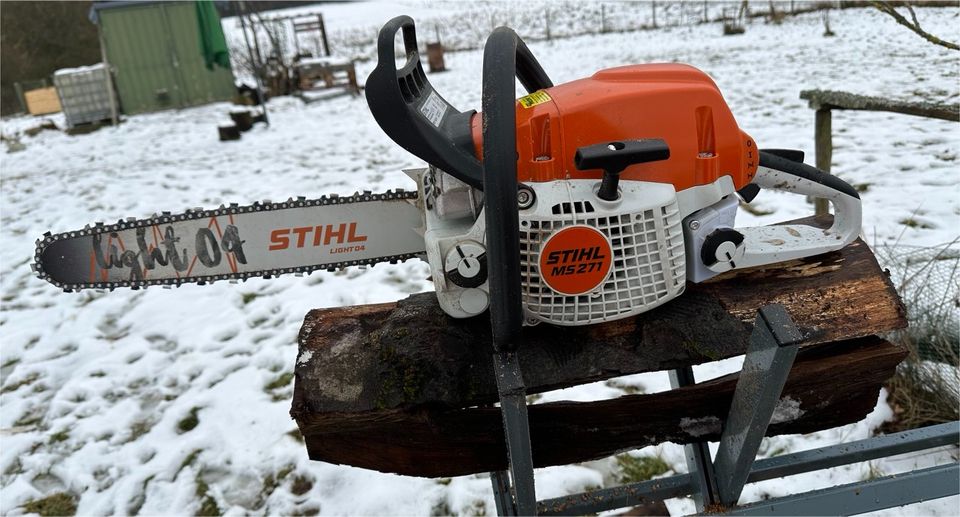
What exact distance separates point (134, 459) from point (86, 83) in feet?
27.5

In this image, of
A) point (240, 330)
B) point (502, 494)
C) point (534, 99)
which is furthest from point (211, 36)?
point (502, 494)

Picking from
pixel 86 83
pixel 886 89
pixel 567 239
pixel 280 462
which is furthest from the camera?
pixel 86 83

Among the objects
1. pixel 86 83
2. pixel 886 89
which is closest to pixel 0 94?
pixel 86 83

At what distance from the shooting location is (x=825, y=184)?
1310 millimetres

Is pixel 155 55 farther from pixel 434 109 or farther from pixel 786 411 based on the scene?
pixel 786 411

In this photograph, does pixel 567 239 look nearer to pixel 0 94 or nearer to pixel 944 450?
pixel 944 450

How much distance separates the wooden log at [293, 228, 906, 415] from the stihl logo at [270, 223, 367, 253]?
0.22 metres

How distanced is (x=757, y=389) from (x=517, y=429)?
0.42m

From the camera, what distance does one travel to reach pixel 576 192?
1.06m

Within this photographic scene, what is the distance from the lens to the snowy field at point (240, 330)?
1.96 meters

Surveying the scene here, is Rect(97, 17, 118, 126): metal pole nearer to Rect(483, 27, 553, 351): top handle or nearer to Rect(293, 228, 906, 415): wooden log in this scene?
Rect(293, 228, 906, 415): wooden log

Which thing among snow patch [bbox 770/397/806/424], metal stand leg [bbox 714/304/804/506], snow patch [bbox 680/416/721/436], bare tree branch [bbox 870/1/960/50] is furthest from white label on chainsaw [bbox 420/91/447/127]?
bare tree branch [bbox 870/1/960/50]

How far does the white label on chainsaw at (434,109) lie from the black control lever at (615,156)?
0.31 meters

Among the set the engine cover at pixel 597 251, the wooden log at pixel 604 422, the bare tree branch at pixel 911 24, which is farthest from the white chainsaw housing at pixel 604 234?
the bare tree branch at pixel 911 24
